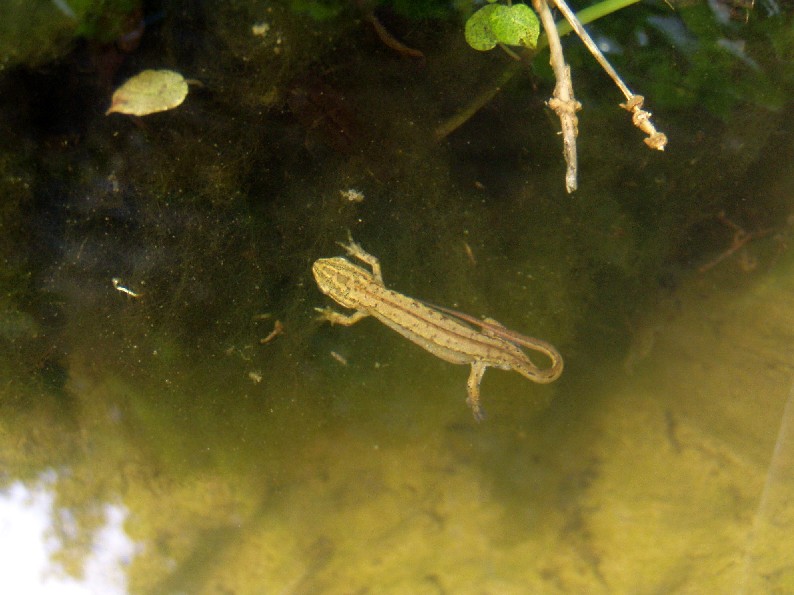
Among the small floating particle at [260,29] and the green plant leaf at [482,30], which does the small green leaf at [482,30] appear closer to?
the green plant leaf at [482,30]

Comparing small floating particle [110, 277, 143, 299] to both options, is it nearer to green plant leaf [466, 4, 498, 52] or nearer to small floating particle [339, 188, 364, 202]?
small floating particle [339, 188, 364, 202]

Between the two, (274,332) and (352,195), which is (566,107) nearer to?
(352,195)

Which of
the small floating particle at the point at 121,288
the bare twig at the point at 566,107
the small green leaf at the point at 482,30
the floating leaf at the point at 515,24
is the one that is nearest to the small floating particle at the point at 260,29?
the small green leaf at the point at 482,30

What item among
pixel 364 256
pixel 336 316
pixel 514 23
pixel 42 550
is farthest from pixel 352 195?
pixel 42 550

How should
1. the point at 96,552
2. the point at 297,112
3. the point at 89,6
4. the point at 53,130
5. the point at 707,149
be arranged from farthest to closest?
1. the point at 96,552
2. the point at 707,149
3. the point at 297,112
4. the point at 53,130
5. the point at 89,6

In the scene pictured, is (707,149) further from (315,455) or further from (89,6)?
(89,6)

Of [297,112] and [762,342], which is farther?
[762,342]

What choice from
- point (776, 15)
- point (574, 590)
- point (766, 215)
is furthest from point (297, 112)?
point (574, 590)
